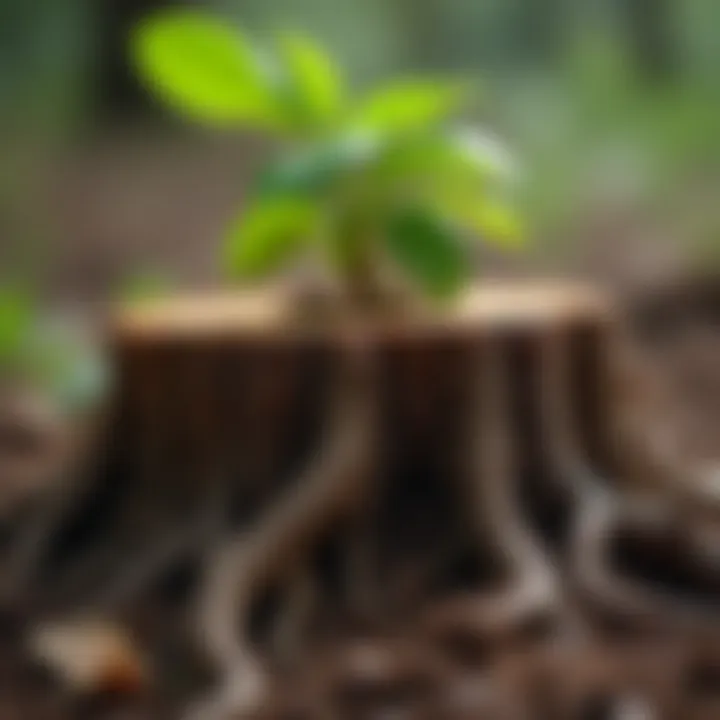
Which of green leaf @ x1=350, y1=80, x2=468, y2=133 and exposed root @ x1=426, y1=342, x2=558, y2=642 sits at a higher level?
green leaf @ x1=350, y1=80, x2=468, y2=133

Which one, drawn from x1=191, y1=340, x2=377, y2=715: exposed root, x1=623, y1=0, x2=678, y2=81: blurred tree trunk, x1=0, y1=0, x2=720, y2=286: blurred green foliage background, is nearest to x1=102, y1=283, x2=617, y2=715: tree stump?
x1=191, y1=340, x2=377, y2=715: exposed root

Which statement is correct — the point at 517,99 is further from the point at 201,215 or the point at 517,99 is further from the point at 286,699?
the point at 286,699

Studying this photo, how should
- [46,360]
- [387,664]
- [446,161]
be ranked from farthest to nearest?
[46,360], [446,161], [387,664]

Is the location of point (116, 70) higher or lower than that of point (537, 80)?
higher

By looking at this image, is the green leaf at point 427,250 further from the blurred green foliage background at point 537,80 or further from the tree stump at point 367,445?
the blurred green foliage background at point 537,80

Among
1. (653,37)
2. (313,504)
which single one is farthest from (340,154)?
(653,37)

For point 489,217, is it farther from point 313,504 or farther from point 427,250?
point 313,504

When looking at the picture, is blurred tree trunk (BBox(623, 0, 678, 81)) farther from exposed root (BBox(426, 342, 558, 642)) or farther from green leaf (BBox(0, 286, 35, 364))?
exposed root (BBox(426, 342, 558, 642))
